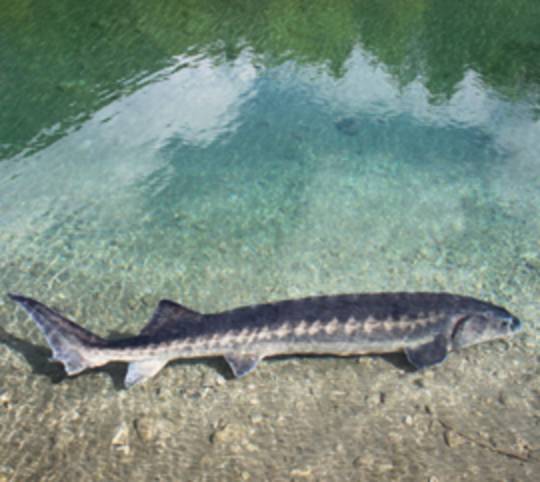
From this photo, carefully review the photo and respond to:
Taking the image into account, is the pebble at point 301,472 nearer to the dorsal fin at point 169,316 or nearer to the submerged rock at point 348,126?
the dorsal fin at point 169,316

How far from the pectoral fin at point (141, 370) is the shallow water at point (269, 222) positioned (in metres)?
0.32

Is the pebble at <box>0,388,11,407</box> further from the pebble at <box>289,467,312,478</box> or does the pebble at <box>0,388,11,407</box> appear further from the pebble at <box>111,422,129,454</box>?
the pebble at <box>289,467,312,478</box>

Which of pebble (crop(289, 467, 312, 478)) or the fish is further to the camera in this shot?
the fish

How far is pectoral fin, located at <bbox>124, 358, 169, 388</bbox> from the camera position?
21.8 ft

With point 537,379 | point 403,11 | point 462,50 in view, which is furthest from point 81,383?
point 403,11

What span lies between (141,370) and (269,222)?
493 cm

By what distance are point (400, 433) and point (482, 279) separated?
393 centimetres

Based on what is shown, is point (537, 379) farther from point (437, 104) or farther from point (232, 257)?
point (437, 104)

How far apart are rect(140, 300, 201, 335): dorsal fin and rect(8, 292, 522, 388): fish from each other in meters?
0.01

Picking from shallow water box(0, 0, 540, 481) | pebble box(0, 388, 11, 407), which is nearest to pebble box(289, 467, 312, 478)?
shallow water box(0, 0, 540, 481)

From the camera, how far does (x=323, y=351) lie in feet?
23.2

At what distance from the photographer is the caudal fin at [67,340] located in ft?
21.3

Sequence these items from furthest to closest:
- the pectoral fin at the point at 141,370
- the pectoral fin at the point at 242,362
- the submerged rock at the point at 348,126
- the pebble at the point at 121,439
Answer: the submerged rock at the point at 348,126, the pectoral fin at the point at 242,362, the pectoral fin at the point at 141,370, the pebble at the point at 121,439

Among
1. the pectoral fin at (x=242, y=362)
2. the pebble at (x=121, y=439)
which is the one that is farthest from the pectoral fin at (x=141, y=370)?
the pectoral fin at (x=242, y=362)
